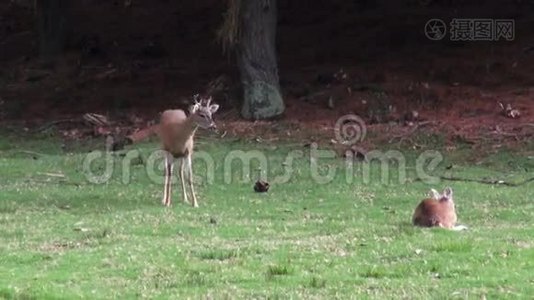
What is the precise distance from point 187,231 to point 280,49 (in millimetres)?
16453

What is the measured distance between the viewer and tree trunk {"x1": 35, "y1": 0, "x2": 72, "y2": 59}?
94.0 ft

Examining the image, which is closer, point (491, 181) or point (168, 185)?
point (168, 185)

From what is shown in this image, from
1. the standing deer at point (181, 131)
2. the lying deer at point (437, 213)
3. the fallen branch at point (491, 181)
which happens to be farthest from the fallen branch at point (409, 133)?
the lying deer at point (437, 213)

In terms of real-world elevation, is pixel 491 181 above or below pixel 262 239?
above

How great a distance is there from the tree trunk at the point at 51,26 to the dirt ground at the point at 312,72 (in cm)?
39

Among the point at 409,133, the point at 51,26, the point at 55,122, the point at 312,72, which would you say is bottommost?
the point at 409,133

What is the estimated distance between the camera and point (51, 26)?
29.2 m

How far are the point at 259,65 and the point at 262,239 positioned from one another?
11994 millimetres

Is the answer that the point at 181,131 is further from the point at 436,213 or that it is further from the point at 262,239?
the point at 436,213

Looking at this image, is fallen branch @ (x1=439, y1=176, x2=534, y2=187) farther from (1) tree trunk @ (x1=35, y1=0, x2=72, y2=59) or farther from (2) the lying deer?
(1) tree trunk @ (x1=35, y1=0, x2=72, y2=59)

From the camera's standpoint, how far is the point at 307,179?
16734 mm

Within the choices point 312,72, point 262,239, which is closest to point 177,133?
point 262,239

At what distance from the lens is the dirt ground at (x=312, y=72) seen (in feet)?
72.8

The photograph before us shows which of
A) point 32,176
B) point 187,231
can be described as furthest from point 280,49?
point 187,231
